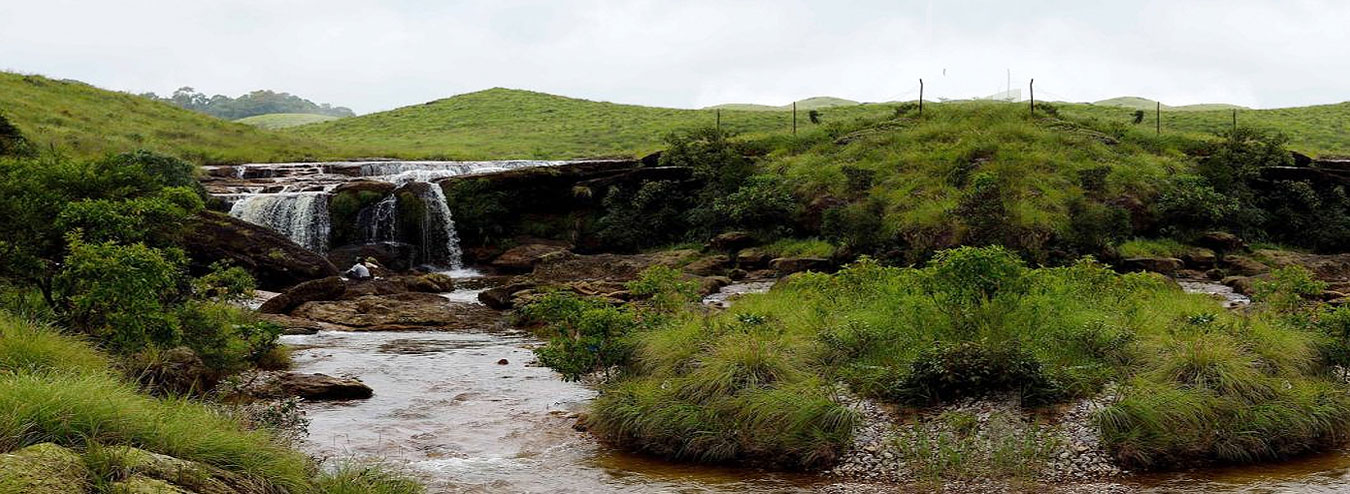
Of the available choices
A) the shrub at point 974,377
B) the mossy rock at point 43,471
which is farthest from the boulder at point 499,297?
the mossy rock at point 43,471

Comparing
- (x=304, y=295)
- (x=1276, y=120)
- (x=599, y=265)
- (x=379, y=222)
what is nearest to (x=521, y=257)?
(x=599, y=265)

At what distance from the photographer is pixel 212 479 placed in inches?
242

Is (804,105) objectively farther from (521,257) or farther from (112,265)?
(112,265)

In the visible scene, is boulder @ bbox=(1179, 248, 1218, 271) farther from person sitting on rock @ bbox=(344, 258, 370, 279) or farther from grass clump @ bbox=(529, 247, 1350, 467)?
person sitting on rock @ bbox=(344, 258, 370, 279)

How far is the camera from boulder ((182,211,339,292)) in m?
25.8

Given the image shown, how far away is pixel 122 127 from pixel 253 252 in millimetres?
27127

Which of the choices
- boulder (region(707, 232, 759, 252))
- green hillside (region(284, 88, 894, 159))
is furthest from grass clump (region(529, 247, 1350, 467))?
green hillside (region(284, 88, 894, 159))

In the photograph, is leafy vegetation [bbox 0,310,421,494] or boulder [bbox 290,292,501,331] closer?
leafy vegetation [bbox 0,310,421,494]

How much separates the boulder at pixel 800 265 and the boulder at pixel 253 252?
11.9m

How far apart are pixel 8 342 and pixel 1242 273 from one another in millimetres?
21530

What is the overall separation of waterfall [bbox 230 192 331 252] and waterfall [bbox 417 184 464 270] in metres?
3.05

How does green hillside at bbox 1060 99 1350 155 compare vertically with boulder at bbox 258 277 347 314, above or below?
above

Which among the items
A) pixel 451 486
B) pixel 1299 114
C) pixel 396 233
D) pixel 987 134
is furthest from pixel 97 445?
pixel 1299 114

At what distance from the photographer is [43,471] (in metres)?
5.38
